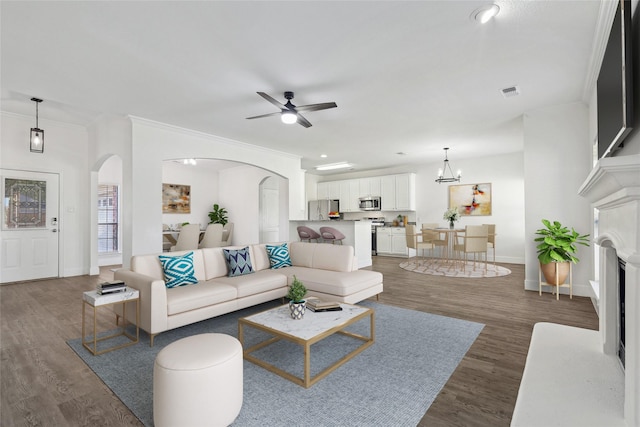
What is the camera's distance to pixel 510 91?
3795 millimetres

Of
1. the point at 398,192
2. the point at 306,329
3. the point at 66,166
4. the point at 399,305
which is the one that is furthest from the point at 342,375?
the point at 398,192

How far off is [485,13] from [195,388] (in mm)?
3155

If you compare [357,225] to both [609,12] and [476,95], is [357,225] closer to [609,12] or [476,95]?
[476,95]

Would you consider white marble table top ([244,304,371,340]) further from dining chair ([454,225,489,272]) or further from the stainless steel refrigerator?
the stainless steel refrigerator

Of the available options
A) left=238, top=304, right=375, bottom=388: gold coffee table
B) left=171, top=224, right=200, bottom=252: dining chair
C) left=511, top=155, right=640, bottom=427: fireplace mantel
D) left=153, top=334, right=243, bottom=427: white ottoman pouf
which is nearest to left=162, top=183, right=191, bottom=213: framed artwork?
left=171, top=224, right=200, bottom=252: dining chair

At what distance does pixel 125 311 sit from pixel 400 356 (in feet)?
8.97

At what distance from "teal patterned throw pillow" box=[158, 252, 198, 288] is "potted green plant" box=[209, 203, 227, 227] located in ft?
20.5

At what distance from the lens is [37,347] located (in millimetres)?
2789

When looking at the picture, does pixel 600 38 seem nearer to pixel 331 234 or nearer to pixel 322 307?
pixel 322 307

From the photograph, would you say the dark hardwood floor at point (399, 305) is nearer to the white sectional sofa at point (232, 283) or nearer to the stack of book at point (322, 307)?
the white sectional sofa at point (232, 283)

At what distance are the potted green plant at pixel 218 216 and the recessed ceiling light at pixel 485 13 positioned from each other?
336 inches

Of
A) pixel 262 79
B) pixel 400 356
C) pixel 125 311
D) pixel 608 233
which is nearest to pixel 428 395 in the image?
pixel 400 356

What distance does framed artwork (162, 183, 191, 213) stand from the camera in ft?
29.1

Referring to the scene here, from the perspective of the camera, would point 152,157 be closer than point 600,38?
No
